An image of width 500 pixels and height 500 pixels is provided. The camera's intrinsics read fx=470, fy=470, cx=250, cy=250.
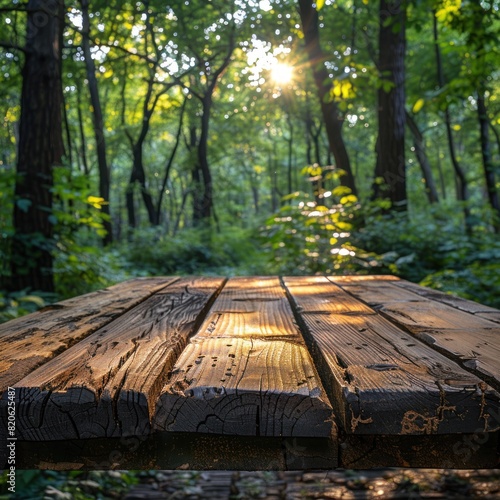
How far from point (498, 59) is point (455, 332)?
3767 mm

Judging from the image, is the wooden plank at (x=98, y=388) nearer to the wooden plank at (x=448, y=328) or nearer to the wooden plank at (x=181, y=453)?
the wooden plank at (x=181, y=453)

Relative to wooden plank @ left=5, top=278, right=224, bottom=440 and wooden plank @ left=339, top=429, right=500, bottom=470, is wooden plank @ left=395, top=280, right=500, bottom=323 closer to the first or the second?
wooden plank @ left=339, top=429, right=500, bottom=470

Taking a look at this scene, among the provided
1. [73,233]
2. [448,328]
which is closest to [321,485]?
[448,328]

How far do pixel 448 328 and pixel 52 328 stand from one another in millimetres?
1249

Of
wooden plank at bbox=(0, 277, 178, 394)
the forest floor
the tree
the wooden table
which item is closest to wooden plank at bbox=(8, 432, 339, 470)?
the wooden table

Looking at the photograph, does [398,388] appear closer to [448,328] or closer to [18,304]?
[448,328]

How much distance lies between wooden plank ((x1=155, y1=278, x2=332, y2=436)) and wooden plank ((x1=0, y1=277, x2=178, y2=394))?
14.1 inches

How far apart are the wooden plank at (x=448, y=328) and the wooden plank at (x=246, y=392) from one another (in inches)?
14.0

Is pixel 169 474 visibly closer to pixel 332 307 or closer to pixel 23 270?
pixel 23 270

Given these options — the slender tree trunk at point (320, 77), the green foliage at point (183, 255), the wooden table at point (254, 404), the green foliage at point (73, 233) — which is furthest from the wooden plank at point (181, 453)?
the green foliage at point (183, 255)

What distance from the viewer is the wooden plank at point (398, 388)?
0.83 m

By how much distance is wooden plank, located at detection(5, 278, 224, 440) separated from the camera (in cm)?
86

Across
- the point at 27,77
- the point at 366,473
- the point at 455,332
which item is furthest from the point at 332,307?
→ the point at 27,77

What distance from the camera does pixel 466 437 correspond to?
0.86m
